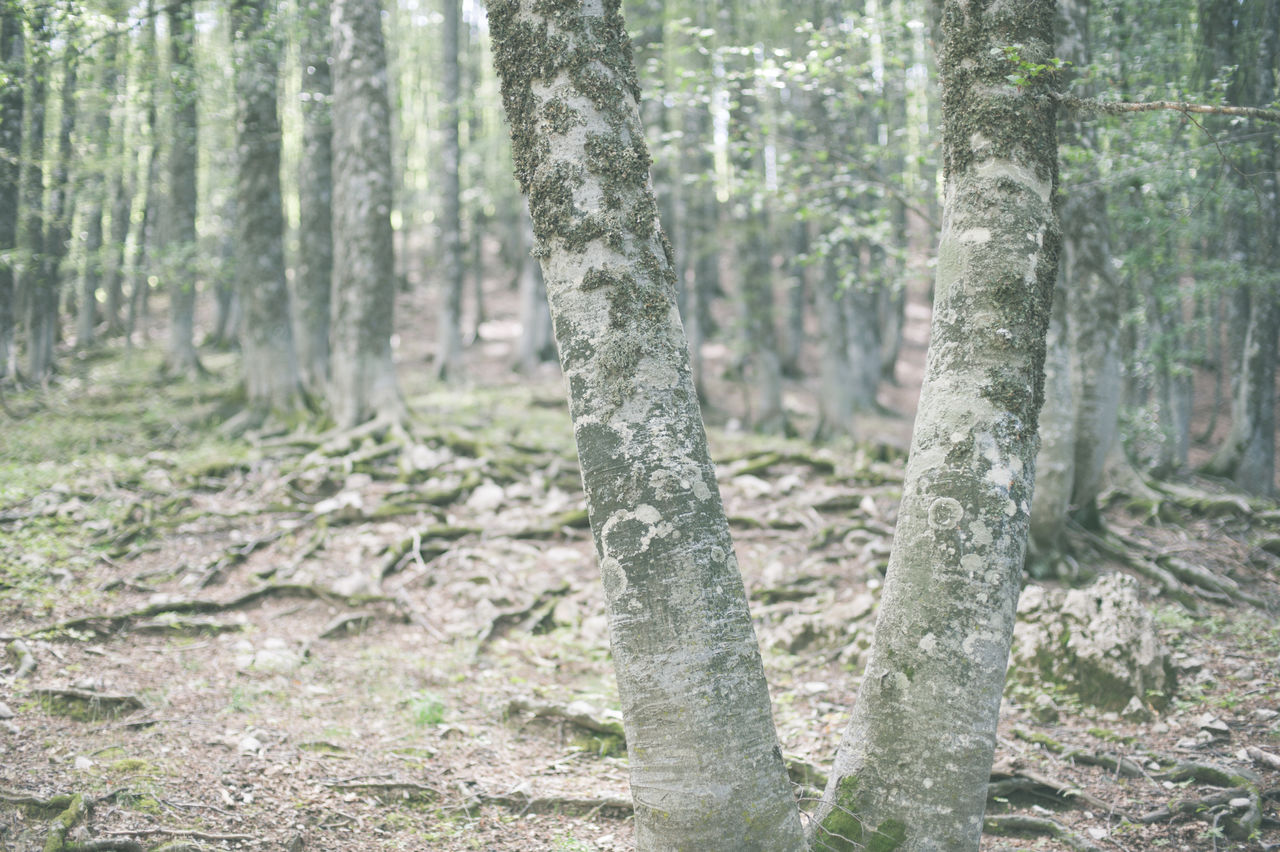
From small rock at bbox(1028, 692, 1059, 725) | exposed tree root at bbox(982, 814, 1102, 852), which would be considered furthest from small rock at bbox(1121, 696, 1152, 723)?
exposed tree root at bbox(982, 814, 1102, 852)

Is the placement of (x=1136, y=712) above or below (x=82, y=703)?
below

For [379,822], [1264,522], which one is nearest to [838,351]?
[1264,522]

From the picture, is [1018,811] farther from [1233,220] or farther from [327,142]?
[327,142]

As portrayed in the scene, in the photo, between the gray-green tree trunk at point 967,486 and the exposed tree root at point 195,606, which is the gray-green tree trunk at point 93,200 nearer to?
the exposed tree root at point 195,606

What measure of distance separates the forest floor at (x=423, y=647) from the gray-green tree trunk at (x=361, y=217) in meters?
0.93

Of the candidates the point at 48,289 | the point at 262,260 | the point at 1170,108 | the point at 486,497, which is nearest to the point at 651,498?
the point at 1170,108

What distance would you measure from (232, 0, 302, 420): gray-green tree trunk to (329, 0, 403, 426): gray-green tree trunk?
1.10 meters

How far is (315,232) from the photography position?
39.6 ft

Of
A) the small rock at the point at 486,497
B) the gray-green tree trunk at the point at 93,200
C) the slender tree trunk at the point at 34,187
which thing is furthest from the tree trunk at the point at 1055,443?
the gray-green tree trunk at the point at 93,200

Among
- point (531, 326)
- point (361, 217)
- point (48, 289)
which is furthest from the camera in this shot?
point (531, 326)

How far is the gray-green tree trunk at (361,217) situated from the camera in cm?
953

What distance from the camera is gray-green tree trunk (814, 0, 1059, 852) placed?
2.42 metres

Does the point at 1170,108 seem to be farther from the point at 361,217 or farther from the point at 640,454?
the point at 361,217

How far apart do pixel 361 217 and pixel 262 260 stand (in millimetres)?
1805
